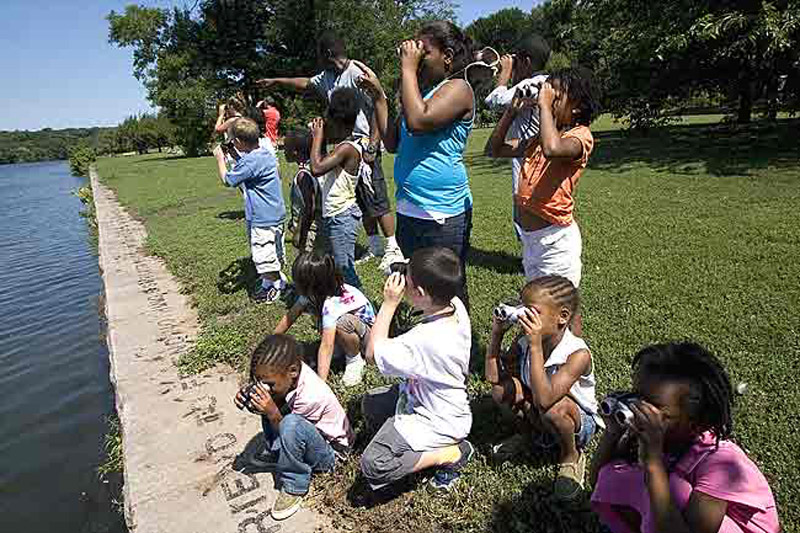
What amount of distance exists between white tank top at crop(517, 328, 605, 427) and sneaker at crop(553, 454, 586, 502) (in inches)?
10.4

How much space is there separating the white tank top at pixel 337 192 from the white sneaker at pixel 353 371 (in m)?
1.23

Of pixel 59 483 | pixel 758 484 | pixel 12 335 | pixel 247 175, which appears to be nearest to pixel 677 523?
pixel 758 484

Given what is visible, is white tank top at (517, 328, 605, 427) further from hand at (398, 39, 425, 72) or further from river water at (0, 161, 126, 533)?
river water at (0, 161, 126, 533)

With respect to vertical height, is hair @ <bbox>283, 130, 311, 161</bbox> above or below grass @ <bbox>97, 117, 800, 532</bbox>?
above

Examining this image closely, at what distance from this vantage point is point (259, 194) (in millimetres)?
5031

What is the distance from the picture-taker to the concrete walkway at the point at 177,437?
8.24 ft

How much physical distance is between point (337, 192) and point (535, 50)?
1796mm

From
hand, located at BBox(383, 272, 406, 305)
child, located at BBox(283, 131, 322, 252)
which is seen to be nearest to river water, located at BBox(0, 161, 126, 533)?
hand, located at BBox(383, 272, 406, 305)

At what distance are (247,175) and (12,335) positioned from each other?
3.96m

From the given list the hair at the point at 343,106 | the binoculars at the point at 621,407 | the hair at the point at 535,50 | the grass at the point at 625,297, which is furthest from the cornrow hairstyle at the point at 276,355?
the hair at the point at 535,50

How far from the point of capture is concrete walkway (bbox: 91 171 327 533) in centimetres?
251

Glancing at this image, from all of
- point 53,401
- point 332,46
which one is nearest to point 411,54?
point 332,46

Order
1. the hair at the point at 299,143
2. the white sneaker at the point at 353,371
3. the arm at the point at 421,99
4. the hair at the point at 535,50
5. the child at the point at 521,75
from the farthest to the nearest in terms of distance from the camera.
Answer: the hair at the point at 299,143 < the hair at the point at 535,50 < the white sneaker at the point at 353,371 < the child at the point at 521,75 < the arm at the point at 421,99

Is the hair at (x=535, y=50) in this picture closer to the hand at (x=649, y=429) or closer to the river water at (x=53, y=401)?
the hand at (x=649, y=429)
